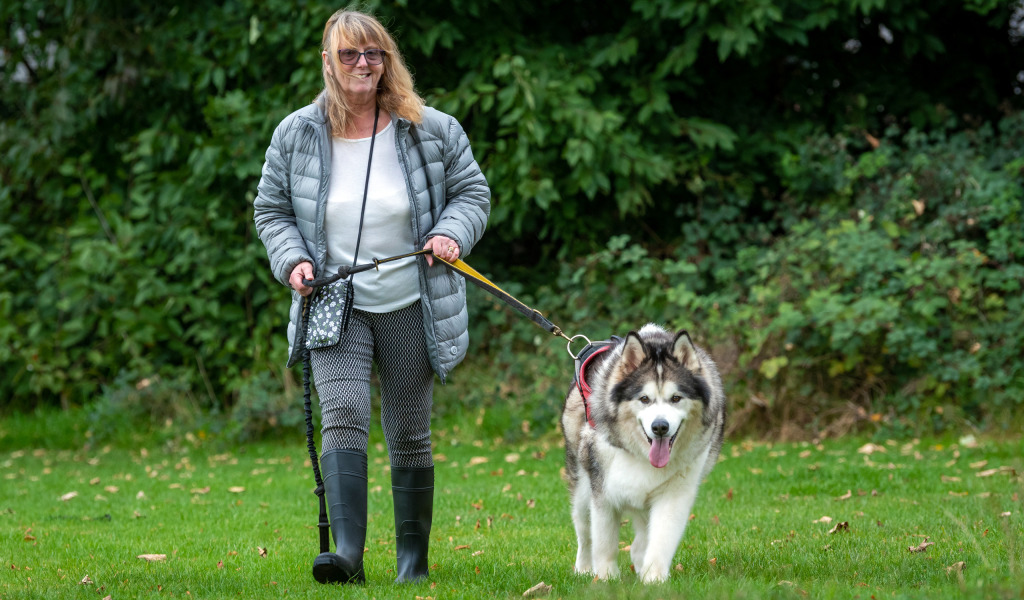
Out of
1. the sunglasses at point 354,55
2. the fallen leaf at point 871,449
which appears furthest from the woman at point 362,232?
the fallen leaf at point 871,449

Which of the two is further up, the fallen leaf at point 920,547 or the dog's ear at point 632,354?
the dog's ear at point 632,354

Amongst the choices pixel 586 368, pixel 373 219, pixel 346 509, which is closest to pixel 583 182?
pixel 586 368

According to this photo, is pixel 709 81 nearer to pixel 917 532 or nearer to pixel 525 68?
pixel 525 68

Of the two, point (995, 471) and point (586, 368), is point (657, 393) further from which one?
point (995, 471)

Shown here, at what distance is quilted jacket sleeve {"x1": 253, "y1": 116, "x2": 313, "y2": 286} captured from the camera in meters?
3.80

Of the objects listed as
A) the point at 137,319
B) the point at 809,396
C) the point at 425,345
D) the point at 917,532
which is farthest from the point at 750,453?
the point at 137,319

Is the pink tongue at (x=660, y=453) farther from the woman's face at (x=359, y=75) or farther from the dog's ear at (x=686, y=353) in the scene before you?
the woman's face at (x=359, y=75)

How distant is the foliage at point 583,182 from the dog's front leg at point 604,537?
4371mm

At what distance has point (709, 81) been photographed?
991 centimetres

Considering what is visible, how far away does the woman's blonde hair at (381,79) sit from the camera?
370cm

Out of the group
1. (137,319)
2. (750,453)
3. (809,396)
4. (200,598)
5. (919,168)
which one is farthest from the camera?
(137,319)

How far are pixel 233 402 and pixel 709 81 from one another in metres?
5.56

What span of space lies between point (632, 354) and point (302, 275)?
4.08 ft

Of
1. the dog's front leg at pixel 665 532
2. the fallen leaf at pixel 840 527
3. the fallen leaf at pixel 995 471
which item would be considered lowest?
the fallen leaf at pixel 995 471
